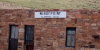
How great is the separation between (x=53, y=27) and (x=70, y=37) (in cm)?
116

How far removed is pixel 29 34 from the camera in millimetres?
13023

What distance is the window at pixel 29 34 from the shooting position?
1300 centimetres

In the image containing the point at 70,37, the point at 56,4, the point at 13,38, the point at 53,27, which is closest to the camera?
the point at 70,37

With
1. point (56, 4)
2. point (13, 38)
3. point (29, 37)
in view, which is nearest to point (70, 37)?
point (29, 37)

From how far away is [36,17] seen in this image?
42.0 ft

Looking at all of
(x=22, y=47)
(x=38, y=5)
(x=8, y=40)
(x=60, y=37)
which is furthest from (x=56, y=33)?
(x=38, y=5)

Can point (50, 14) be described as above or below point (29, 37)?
above

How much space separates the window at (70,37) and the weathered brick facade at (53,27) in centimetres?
24

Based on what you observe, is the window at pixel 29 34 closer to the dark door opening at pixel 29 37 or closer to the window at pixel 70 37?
the dark door opening at pixel 29 37

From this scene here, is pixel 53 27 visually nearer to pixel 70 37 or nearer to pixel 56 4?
pixel 70 37

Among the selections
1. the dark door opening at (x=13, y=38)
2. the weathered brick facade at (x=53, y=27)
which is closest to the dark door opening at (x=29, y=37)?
the weathered brick facade at (x=53, y=27)

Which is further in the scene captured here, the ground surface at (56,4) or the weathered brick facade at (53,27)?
the ground surface at (56,4)

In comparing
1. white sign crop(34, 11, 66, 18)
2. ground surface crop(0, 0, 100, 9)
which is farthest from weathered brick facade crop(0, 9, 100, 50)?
ground surface crop(0, 0, 100, 9)

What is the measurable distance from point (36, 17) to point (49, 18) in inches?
32.4
